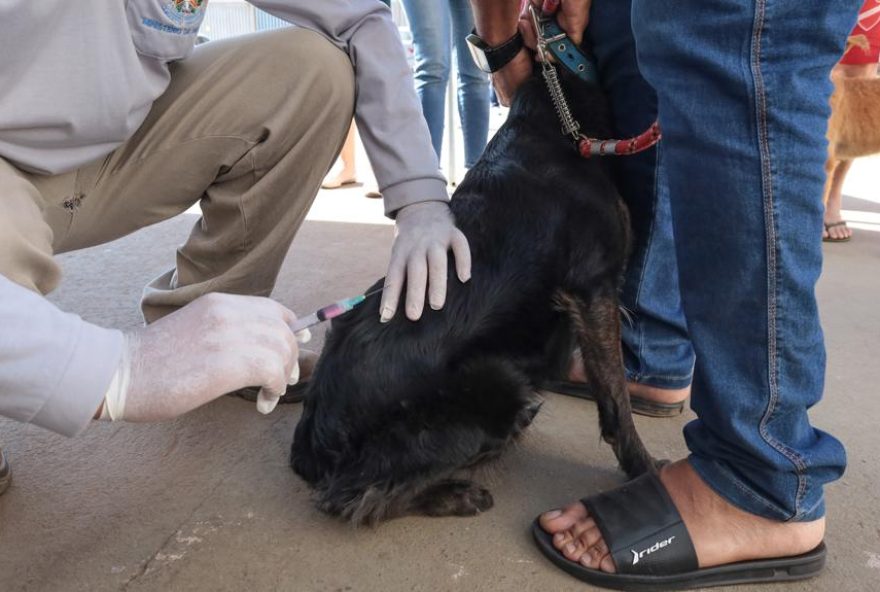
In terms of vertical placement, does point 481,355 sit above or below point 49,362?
below

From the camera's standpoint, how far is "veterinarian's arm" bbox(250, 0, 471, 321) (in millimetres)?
1463

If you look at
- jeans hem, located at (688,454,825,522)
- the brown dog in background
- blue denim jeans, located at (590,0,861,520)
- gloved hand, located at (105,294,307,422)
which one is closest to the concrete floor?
jeans hem, located at (688,454,825,522)

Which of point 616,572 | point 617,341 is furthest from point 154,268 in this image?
point 616,572

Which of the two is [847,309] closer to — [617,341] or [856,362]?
[856,362]

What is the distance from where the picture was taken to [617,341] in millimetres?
1753

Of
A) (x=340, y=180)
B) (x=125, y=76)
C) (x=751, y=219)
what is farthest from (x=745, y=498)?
(x=340, y=180)

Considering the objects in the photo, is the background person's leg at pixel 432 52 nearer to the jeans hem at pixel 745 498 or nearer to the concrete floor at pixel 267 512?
the concrete floor at pixel 267 512

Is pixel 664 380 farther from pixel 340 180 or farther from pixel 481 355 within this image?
pixel 340 180

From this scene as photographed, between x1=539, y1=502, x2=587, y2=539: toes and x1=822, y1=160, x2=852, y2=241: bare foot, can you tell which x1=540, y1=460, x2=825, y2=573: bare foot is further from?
x1=822, y1=160, x2=852, y2=241: bare foot

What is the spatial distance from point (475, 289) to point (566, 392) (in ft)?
2.45

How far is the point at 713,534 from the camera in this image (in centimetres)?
139

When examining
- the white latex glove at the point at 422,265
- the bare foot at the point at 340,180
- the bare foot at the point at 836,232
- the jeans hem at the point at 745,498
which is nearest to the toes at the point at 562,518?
the jeans hem at the point at 745,498

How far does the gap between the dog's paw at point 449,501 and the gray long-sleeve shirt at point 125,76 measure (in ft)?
2.21

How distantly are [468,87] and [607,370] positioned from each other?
9.66 ft
